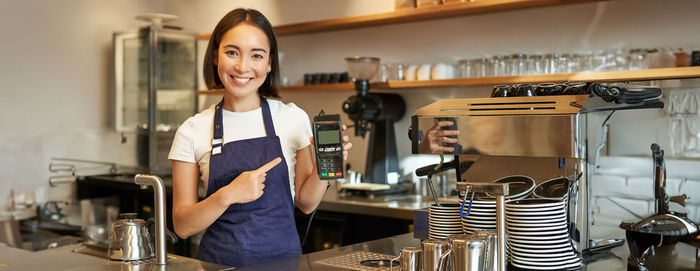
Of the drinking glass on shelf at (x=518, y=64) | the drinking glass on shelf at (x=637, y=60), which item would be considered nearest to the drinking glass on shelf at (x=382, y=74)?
the drinking glass on shelf at (x=518, y=64)

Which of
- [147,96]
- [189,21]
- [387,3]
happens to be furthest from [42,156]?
[387,3]

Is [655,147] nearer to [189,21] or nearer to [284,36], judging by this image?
[284,36]

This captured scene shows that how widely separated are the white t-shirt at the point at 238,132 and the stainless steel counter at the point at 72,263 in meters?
0.30

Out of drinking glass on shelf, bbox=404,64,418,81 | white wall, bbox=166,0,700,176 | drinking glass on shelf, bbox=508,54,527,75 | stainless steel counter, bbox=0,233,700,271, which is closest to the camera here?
stainless steel counter, bbox=0,233,700,271

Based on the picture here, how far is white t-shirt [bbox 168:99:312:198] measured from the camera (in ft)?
6.95

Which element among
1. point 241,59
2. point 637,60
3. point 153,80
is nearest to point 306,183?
point 241,59

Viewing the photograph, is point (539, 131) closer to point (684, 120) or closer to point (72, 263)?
point (72, 263)

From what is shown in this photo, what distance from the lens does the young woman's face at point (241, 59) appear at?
6.79 ft

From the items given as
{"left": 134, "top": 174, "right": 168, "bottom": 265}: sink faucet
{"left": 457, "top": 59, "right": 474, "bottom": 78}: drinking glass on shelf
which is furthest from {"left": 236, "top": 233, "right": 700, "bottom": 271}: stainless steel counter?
{"left": 457, "top": 59, "right": 474, "bottom": 78}: drinking glass on shelf

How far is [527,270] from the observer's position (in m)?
1.80

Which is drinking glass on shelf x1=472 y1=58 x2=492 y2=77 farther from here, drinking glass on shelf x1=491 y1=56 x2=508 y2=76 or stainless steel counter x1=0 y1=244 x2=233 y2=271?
stainless steel counter x1=0 y1=244 x2=233 y2=271

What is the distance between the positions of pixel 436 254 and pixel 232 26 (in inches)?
37.3

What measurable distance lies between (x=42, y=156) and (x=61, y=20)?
38.3 inches

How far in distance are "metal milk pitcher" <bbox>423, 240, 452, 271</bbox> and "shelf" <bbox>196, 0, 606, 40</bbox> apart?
2003 millimetres
